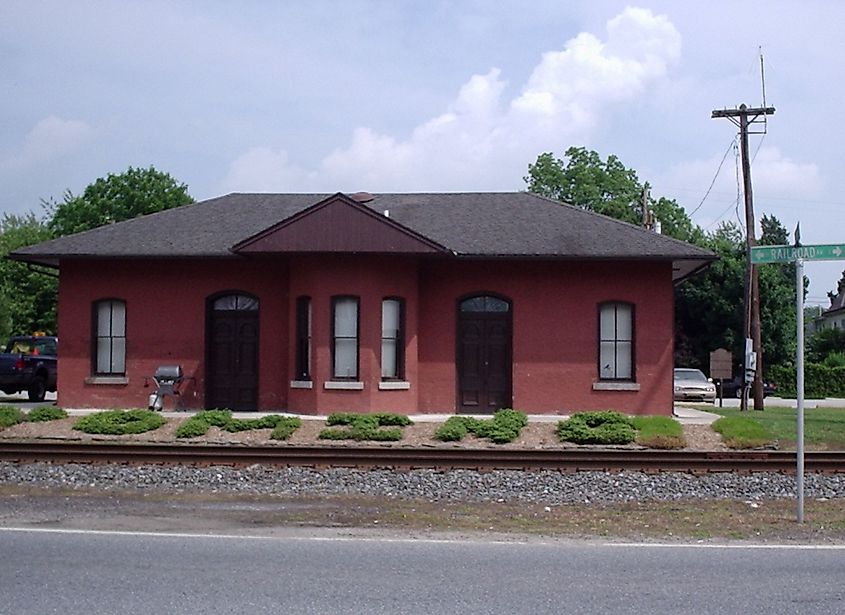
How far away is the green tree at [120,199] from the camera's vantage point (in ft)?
206

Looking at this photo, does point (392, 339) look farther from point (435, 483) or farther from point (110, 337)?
point (435, 483)

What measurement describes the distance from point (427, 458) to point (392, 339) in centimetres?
776

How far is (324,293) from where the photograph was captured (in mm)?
23516

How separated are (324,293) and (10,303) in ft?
121

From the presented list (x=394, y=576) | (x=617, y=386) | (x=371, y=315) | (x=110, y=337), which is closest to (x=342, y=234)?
(x=371, y=315)

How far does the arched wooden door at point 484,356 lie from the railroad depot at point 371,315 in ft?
0.10

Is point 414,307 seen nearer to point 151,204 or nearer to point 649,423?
point 649,423

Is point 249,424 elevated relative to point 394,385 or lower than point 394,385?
lower

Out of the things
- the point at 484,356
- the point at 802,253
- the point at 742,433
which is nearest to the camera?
the point at 802,253

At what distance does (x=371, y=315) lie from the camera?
925 inches

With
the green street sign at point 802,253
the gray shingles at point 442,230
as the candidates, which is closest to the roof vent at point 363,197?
the gray shingles at point 442,230

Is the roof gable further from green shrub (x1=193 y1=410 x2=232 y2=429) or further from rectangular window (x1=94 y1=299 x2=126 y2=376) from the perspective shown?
rectangular window (x1=94 y1=299 x2=126 y2=376)

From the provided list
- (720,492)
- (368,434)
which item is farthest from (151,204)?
(720,492)

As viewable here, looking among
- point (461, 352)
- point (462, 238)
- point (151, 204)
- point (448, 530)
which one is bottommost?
point (448, 530)
